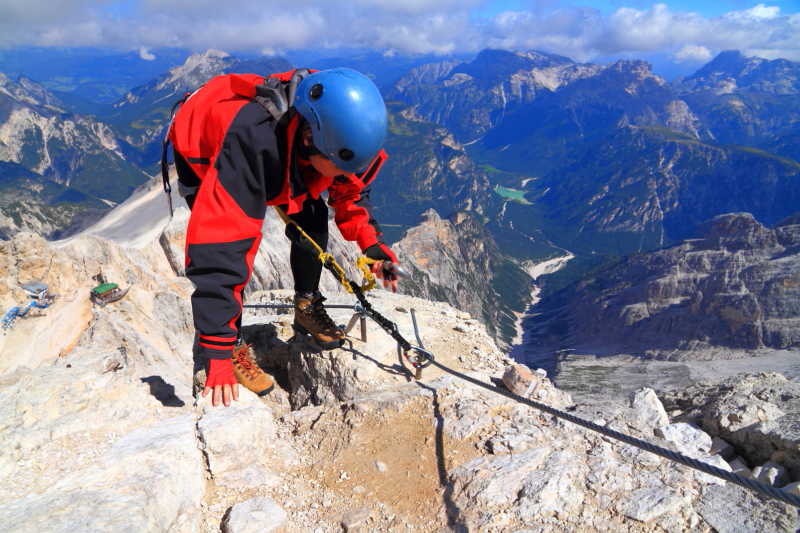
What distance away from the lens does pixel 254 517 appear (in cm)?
505

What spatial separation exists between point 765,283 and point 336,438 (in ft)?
612

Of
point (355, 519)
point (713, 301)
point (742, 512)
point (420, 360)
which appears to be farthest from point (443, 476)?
point (713, 301)

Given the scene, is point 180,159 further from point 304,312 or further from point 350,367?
point 350,367

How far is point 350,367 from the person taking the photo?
27.7 ft

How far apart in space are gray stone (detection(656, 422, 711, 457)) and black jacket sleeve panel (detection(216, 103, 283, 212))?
7199 mm

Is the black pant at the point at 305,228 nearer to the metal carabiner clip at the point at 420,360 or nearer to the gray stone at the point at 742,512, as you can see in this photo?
the metal carabiner clip at the point at 420,360

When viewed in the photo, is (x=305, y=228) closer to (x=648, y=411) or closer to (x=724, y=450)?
(x=648, y=411)

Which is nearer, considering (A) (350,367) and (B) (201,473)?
(B) (201,473)

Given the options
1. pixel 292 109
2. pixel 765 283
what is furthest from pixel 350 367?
pixel 765 283

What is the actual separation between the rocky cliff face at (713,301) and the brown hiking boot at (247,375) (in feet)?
510

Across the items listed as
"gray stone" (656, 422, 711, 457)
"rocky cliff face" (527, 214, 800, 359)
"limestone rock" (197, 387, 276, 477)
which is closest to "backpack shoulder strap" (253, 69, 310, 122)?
"limestone rock" (197, 387, 276, 477)

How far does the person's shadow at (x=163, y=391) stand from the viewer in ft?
22.2

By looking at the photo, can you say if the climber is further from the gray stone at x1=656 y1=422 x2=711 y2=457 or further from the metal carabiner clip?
the gray stone at x1=656 y1=422 x2=711 y2=457

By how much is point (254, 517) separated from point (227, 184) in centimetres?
369
